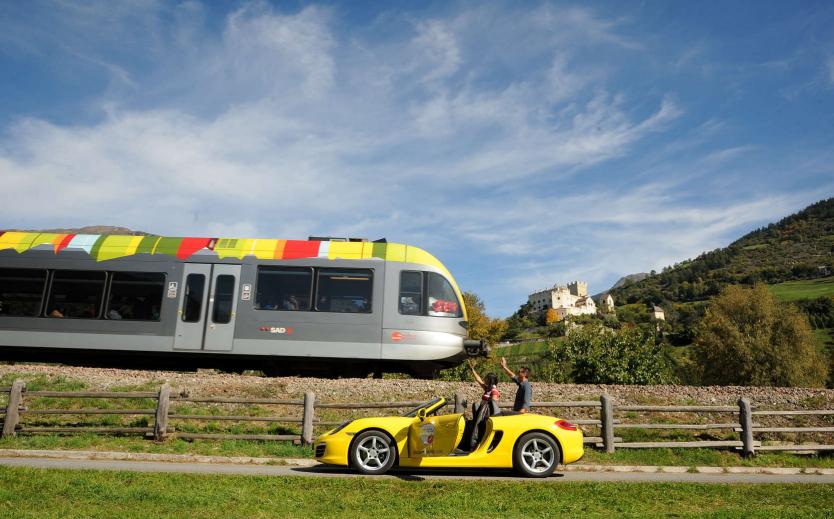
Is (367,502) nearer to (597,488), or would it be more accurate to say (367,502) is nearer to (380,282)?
(597,488)

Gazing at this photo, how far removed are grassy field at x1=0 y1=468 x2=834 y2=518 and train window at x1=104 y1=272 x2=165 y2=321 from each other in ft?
23.5

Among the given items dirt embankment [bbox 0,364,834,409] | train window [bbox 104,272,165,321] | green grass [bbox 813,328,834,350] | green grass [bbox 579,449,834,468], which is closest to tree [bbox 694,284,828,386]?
dirt embankment [bbox 0,364,834,409]

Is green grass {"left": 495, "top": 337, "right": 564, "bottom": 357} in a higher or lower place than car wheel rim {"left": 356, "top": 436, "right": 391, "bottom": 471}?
higher

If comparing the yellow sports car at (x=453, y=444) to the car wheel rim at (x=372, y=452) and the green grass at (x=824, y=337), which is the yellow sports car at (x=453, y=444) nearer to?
the car wheel rim at (x=372, y=452)

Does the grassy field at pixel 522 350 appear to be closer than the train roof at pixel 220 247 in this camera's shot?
No

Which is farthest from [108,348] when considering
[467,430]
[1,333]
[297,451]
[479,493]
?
[479,493]

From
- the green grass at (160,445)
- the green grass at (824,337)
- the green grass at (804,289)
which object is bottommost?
the green grass at (160,445)

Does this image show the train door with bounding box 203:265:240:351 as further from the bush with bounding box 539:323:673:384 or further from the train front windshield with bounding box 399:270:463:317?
the bush with bounding box 539:323:673:384

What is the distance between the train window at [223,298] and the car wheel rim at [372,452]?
727 centimetres

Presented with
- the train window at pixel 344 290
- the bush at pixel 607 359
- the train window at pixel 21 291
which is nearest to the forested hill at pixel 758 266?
the bush at pixel 607 359

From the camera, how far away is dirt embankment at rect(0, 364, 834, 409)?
13.9 metres

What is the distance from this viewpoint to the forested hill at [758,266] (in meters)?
137

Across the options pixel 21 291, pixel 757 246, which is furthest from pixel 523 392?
pixel 757 246

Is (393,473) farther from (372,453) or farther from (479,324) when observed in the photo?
(479,324)
